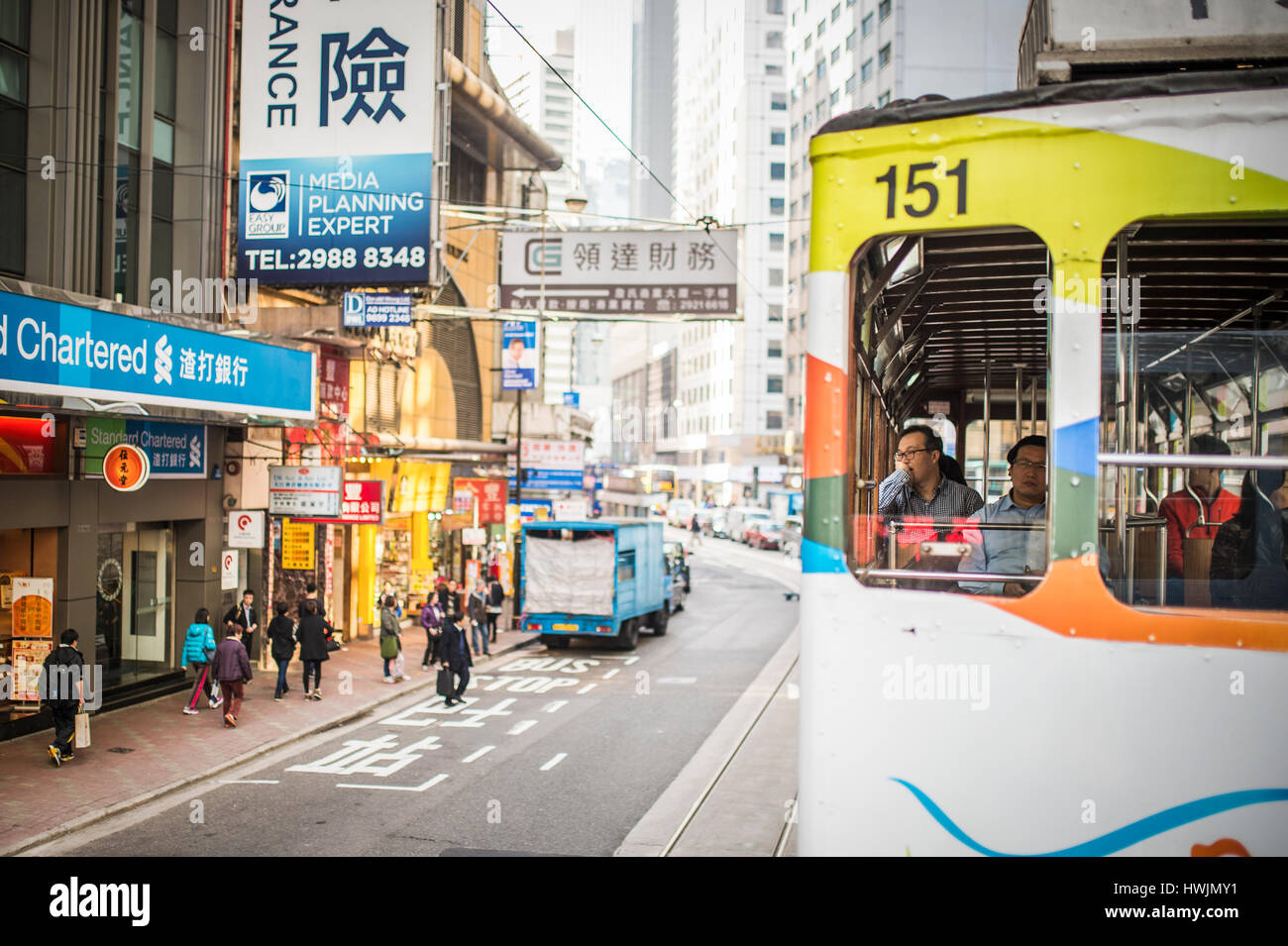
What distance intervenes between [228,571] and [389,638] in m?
3.18

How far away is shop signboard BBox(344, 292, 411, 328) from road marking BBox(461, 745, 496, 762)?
25.4 feet

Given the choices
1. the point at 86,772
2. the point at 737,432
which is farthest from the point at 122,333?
the point at 737,432

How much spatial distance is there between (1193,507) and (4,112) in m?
16.2

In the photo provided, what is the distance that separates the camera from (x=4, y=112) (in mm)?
14711

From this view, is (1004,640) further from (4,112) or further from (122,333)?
(4,112)

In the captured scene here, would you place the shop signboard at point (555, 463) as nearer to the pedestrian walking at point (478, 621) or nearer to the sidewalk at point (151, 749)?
the pedestrian walking at point (478, 621)

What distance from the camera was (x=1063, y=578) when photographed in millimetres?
3207

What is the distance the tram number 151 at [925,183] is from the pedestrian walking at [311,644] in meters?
16.8

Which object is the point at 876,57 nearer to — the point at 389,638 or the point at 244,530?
the point at 389,638

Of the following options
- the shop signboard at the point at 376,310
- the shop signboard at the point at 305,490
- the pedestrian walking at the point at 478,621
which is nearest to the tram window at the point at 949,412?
the shop signboard at the point at 376,310

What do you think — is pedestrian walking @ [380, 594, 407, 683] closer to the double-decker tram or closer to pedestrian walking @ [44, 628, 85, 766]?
pedestrian walking @ [44, 628, 85, 766]

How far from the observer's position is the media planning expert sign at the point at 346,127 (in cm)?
1562

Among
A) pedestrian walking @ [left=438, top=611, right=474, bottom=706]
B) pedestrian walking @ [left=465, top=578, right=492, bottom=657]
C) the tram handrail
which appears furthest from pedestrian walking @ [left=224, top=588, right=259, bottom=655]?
the tram handrail

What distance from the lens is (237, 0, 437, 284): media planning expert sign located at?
15.6 metres
